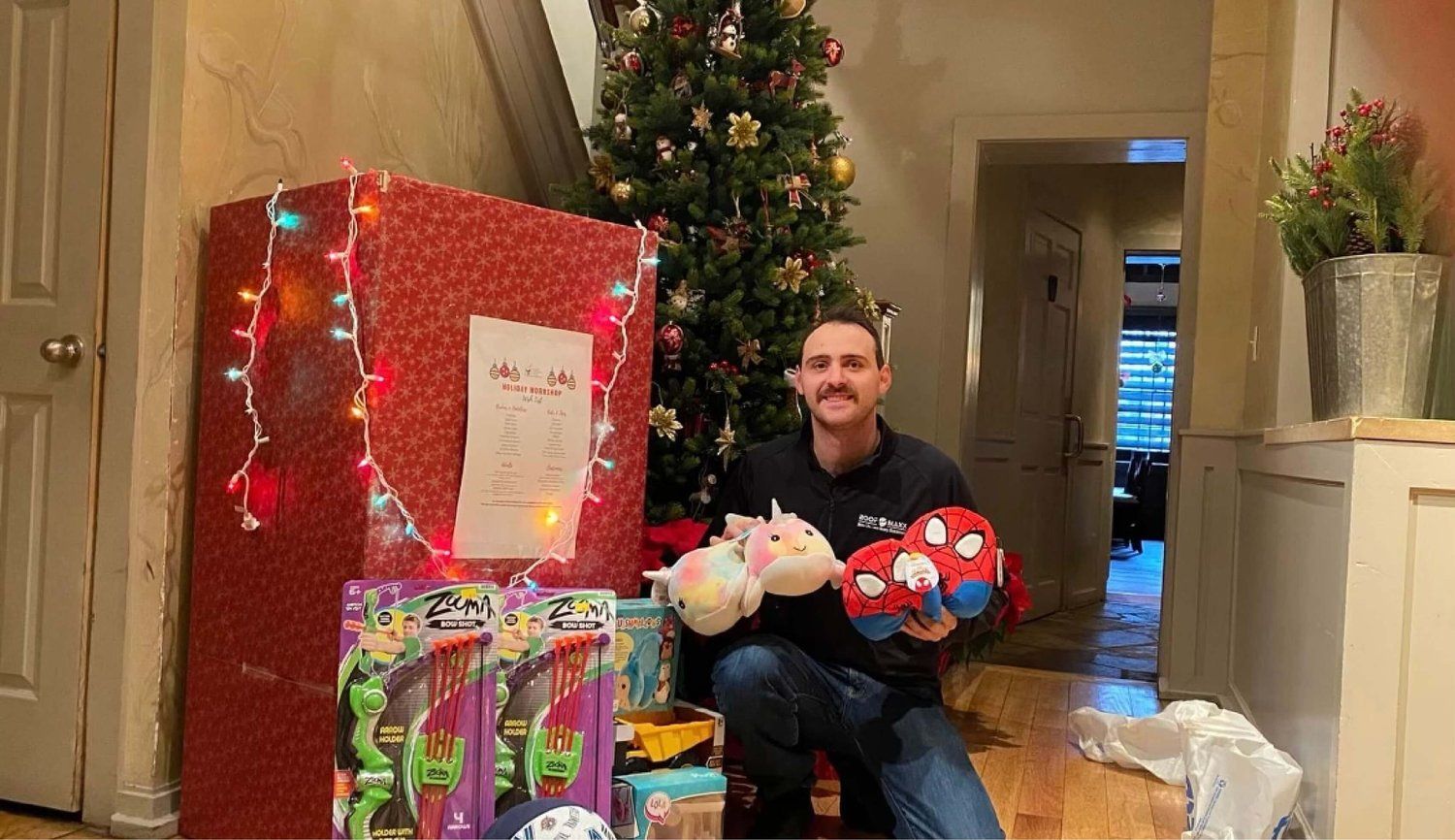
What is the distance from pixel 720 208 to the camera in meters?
2.71

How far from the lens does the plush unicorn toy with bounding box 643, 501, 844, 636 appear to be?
73.0 inches

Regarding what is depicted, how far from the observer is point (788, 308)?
270cm

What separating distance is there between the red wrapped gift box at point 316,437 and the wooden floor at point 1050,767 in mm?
1103

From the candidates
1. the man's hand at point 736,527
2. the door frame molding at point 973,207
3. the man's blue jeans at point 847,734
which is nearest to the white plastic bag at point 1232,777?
the man's blue jeans at point 847,734

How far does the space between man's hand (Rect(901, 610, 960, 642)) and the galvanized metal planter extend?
0.84 meters

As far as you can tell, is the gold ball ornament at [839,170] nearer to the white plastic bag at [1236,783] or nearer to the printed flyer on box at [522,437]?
the printed flyer on box at [522,437]

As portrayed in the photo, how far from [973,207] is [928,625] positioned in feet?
8.44

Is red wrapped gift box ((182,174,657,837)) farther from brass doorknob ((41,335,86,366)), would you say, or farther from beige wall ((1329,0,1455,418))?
beige wall ((1329,0,1455,418))

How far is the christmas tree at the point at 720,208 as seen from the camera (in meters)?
2.65

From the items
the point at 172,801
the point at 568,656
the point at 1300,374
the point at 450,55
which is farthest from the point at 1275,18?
the point at 172,801


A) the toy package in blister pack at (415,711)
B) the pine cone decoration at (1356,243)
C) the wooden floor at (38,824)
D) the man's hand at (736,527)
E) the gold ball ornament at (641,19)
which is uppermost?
the gold ball ornament at (641,19)

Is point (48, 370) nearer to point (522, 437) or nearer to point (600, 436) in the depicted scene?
point (522, 437)

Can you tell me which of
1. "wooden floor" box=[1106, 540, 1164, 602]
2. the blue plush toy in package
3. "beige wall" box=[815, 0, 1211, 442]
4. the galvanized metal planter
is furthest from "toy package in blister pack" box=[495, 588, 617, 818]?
"wooden floor" box=[1106, 540, 1164, 602]

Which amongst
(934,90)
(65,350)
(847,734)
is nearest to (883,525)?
(847,734)
